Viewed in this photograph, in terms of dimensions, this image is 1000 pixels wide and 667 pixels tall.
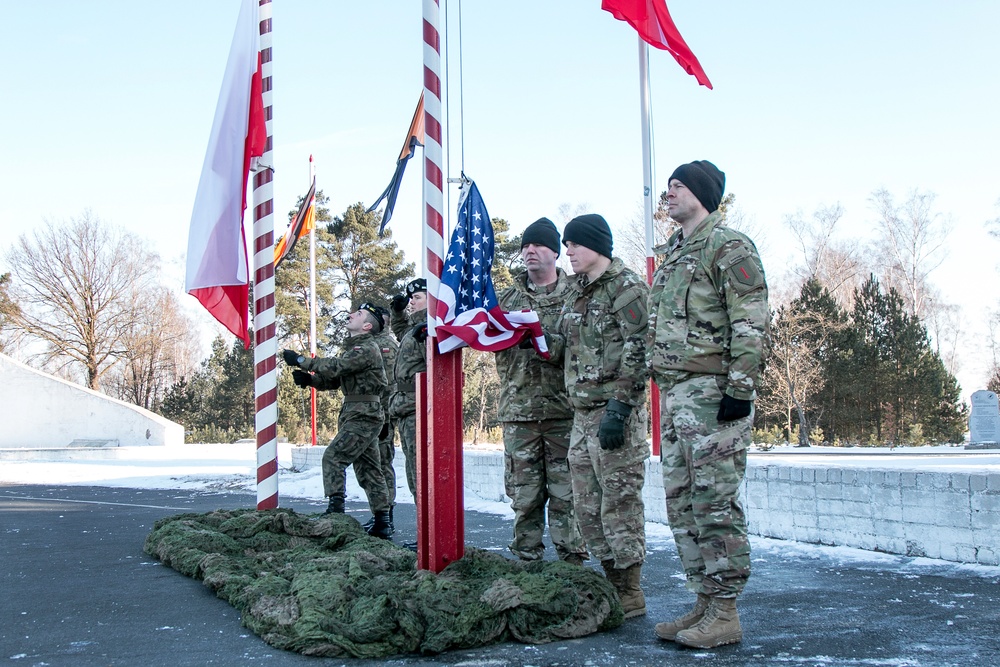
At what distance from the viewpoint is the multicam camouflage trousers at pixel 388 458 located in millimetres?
8291

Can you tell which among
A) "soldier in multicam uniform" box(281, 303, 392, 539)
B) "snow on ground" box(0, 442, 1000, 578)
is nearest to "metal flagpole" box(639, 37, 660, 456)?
"snow on ground" box(0, 442, 1000, 578)

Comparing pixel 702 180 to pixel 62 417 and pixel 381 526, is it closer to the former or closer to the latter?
pixel 381 526

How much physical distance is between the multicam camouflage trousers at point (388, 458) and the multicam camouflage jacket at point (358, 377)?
311 millimetres

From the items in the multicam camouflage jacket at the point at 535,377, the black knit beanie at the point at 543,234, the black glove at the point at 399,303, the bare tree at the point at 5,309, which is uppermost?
the bare tree at the point at 5,309

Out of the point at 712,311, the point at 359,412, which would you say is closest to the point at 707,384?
the point at 712,311

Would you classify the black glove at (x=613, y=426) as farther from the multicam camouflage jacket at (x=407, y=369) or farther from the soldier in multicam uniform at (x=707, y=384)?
the multicam camouflage jacket at (x=407, y=369)

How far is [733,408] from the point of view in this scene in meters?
3.90

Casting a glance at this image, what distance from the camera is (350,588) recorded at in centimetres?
445

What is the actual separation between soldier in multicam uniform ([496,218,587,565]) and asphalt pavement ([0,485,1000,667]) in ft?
2.41

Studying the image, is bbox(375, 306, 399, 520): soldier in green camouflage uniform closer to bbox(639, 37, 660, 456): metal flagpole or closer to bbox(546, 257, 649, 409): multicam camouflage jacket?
bbox(546, 257, 649, 409): multicam camouflage jacket

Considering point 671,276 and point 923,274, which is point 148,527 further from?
point 923,274

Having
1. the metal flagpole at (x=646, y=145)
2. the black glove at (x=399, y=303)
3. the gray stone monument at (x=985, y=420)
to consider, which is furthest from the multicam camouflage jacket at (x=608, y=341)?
the gray stone monument at (x=985, y=420)

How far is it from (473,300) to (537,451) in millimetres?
→ 992

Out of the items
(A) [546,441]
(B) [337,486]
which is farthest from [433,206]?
(B) [337,486]
